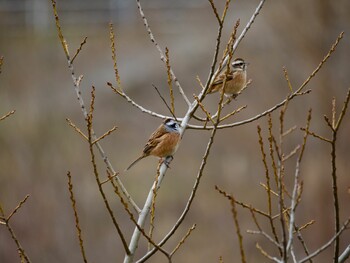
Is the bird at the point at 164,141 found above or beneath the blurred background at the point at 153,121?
beneath

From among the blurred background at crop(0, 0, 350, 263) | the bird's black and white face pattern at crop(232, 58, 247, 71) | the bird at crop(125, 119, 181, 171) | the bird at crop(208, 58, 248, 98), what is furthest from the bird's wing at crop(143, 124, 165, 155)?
the blurred background at crop(0, 0, 350, 263)

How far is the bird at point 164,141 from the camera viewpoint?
627 cm

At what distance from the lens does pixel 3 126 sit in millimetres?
18000

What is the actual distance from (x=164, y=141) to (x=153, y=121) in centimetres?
1381

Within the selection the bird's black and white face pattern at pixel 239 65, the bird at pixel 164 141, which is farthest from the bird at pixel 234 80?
the bird at pixel 164 141

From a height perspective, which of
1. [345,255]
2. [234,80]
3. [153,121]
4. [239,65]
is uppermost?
[153,121]

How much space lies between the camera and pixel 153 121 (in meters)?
20.1

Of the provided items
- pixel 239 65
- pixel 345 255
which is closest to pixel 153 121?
pixel 239 65

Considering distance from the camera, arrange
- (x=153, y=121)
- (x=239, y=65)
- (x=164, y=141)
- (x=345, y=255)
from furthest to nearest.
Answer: (x=153, y=121) < (x=239, y=65) < (x=164, y=141) < (x=345, y=255)

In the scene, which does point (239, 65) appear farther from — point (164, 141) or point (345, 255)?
point (345, 255)

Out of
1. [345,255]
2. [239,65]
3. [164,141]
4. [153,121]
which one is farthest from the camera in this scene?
[153,121]

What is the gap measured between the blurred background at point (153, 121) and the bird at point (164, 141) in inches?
250

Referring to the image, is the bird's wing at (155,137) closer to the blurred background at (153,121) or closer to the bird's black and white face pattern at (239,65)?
the bird's black and white face pattern at (239,65)

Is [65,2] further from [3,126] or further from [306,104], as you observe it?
[306,104]
